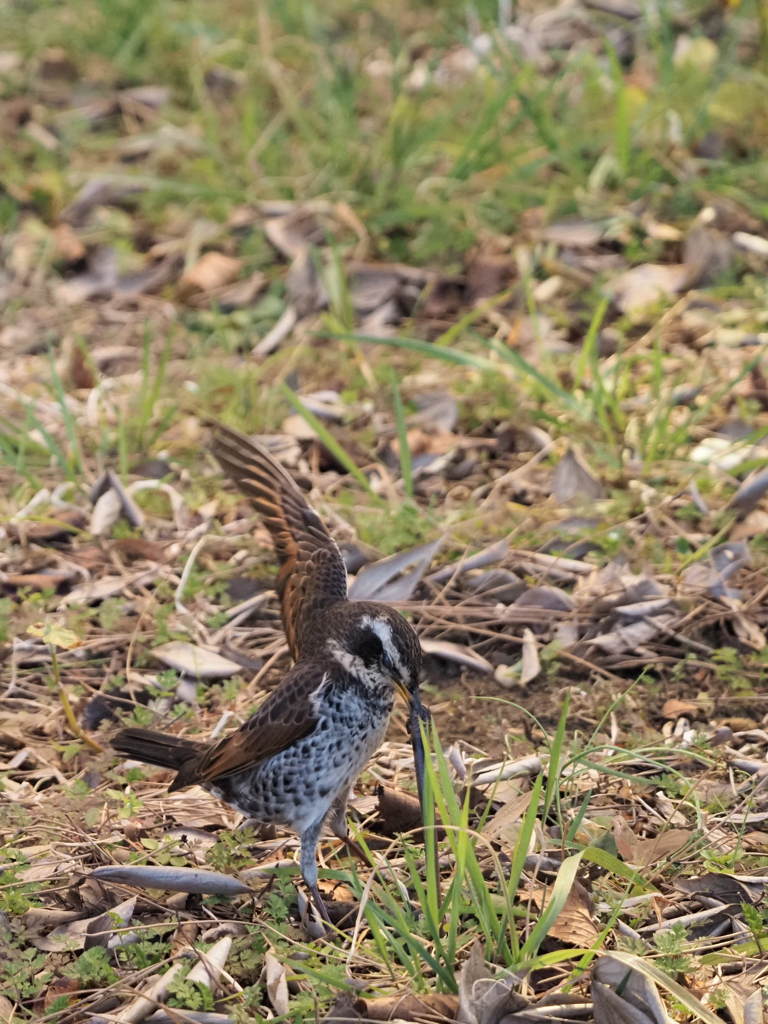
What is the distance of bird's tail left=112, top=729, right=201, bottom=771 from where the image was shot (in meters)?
3.61

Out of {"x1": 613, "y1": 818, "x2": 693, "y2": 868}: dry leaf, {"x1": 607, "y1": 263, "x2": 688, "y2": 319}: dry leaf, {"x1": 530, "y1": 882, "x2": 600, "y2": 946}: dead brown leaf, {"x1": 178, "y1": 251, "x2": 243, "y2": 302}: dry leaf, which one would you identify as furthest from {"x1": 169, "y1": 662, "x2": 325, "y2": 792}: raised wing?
{"x1": 178, "y1": 251, "x2": 243, "y2": 302}: dry leaf

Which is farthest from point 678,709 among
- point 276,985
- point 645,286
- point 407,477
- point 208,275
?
point 208,275

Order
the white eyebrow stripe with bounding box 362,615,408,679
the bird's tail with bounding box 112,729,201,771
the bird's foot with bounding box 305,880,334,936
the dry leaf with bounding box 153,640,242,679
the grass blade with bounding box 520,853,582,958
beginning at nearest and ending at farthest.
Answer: the grass blade with bounding box 520,853,582,958 < the bird's foot with bounding box 305,880,334,936 < the white eyebrow stripe with bounding box 362,615,408,679 < the bird's tail with bounding box 112,729,201,771 < the dry leaf with bounding box 153,640,242,679

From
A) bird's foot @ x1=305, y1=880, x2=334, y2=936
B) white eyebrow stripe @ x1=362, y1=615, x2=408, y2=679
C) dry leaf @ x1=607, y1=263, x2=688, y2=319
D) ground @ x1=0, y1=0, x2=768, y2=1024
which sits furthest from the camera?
dry leaf @ x1=607, y1=263, x2=688, y2=319

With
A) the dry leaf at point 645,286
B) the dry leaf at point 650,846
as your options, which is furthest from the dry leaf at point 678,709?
the dry leaf at point 645,286

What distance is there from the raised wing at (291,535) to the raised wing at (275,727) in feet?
1.03

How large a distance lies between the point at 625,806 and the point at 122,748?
4.87ft

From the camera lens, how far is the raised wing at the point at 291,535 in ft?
12.5

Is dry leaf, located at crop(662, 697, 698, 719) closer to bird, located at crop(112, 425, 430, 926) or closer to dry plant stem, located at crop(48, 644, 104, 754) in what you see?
bird, located at crop(112, 425, 430, 926)

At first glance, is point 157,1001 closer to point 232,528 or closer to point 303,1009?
point 303,1009

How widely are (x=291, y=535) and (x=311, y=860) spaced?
1154 mm

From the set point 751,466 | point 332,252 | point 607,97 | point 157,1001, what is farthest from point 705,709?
point 607,97

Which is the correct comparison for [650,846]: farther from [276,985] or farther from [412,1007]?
[276,985]

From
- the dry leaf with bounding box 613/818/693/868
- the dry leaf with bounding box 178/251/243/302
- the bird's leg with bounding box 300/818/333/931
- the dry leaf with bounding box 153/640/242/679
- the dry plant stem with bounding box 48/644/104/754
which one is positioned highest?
the dry leaf with bounding box 178/251/243/302
